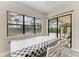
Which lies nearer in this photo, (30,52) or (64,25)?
(30,52)

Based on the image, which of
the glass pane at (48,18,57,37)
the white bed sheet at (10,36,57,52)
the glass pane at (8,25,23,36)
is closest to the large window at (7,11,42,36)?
the glass pane at (8,25,23,36)

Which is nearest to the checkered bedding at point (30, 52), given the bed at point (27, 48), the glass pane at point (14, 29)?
the bed at point (27, 48)

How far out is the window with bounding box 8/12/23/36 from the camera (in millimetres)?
1023

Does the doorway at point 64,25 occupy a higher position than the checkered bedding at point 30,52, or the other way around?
the doorway at point 64,25

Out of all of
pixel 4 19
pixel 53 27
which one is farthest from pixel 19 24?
pixel 53 27

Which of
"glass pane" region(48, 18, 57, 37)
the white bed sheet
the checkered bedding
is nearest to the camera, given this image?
the checkered bedding

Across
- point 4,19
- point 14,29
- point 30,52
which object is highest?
point 4,19

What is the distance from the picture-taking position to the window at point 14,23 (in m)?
1.02

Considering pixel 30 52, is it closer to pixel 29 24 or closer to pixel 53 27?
pixel 29 24

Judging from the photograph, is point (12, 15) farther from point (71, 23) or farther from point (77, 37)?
point (77, 37)

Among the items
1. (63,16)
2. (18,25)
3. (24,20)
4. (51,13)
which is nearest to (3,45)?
(18,25)

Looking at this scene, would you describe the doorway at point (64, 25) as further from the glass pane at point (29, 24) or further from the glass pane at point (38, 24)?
the glass pane at point (29, 24)

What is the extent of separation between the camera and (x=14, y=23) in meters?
1.05

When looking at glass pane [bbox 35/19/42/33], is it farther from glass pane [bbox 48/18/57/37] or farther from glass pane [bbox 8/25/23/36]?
glass pane [bbox 8/25/23/36]
